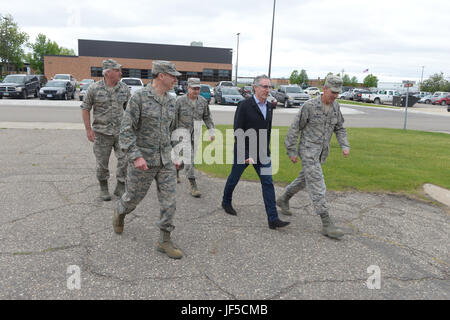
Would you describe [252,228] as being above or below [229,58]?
below

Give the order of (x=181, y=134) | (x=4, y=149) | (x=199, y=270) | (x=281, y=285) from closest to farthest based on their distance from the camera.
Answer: (x=281, y=285)
(x=199, y=270)
(x=181, y=134)
(x=4, y=149)

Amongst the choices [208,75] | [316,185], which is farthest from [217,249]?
[208,75]

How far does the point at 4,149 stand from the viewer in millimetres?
8734

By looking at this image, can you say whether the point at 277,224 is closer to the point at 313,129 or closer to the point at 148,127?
the point at 313,129

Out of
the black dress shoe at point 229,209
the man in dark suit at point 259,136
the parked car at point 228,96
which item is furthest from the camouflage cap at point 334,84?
the parked car at point 228,96

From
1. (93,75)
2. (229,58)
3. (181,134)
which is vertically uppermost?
(229,58)

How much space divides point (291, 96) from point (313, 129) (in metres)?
24.2

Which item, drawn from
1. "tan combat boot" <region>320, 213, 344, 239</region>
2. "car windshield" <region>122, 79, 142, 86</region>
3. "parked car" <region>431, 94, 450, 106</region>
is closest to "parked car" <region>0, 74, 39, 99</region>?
"car windshield" <region>122, 79, 142, 86</region>

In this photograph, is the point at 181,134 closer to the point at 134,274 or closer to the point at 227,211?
the point at 227,211

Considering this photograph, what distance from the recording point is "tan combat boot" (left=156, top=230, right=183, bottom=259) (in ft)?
11.8

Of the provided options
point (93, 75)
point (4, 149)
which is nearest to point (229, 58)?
point (93, 75)

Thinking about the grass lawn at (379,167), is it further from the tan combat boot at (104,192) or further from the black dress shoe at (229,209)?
the tan combat boot at (104,192)

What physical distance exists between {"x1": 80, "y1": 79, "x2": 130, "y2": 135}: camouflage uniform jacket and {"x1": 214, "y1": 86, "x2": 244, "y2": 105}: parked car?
2227 centimetres

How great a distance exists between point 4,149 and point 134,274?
733cm
